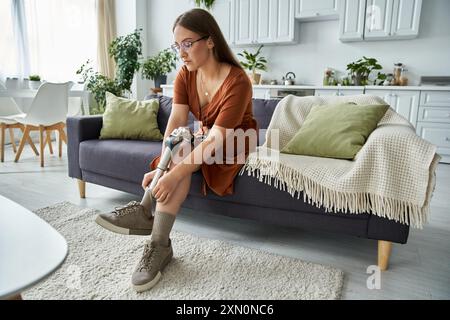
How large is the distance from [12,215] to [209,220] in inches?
42.4

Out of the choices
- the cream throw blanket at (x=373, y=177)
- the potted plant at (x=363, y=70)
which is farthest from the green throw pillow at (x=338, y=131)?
the potted plant at (x=363, y=70)

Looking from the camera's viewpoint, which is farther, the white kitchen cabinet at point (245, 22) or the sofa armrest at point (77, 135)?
the white kitchen cabinet at point (245, 22)

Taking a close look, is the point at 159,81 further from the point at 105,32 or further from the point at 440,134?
the point at 440,134

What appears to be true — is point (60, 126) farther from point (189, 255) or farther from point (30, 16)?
point (189, 255)

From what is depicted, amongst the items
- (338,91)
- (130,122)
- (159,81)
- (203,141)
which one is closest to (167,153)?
(203,141)

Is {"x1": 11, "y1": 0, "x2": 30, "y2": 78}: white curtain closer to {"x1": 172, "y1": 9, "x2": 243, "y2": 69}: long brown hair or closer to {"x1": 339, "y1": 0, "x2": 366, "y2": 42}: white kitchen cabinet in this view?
{"x1": 172, "y1": 9, "x2": 243, "y2": 69}: long brown hair

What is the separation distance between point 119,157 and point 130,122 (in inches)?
14.6

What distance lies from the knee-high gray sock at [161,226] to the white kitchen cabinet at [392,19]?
11.5ft

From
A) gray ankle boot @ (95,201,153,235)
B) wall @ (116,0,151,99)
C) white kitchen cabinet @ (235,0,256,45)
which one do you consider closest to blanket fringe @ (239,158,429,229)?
gray ankle boot @ (95,201,153,235)

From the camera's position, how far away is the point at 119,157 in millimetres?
1755

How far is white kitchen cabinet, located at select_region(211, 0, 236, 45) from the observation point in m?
4.35

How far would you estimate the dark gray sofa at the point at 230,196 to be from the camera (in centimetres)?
125

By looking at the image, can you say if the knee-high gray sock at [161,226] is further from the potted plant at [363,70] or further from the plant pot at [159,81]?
the plant pot at [159,81]
